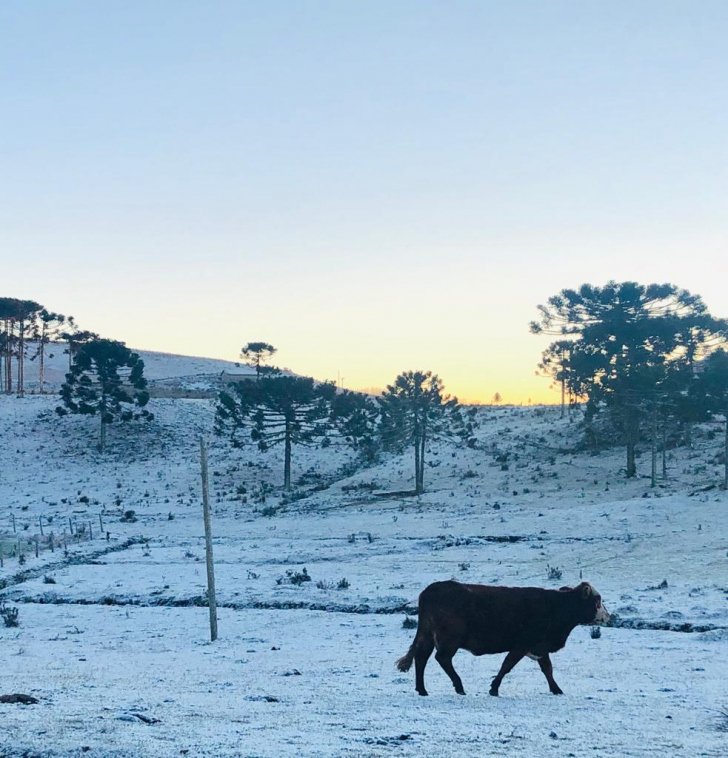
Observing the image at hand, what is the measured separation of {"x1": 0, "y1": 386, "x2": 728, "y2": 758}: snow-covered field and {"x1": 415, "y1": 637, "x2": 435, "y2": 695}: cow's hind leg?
1.08 feet

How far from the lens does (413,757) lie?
7.63 metres

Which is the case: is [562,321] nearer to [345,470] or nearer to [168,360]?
[345,470]

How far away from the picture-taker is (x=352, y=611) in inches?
812

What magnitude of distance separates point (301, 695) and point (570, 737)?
4.20 m

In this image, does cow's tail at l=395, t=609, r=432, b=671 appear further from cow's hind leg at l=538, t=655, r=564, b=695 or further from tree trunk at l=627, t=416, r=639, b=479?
tree trunk at l=627, t=416, r=639, b=479

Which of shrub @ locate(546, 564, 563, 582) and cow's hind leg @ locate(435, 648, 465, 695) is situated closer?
cow's hind leg @ locate(435, 648, 465, 695)

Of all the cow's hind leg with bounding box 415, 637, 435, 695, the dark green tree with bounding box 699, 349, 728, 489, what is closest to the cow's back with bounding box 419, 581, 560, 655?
the cow's hind leg with bounding box 415, 637, 435, 695

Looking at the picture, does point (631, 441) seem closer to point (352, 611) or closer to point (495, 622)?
point (352, 611)

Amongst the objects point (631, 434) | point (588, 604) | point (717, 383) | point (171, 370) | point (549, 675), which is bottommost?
point (549, 675)

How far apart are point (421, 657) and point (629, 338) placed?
144 feet

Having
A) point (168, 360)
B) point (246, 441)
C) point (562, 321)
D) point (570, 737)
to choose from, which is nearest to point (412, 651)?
point (570, 737)

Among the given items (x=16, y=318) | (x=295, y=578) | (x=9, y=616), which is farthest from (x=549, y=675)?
(x=16, y=318)

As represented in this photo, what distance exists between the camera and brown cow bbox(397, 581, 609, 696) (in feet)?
34.1

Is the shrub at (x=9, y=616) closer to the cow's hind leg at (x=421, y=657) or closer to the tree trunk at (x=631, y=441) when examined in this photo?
the cow's hind leg at (x=421, y=657)
